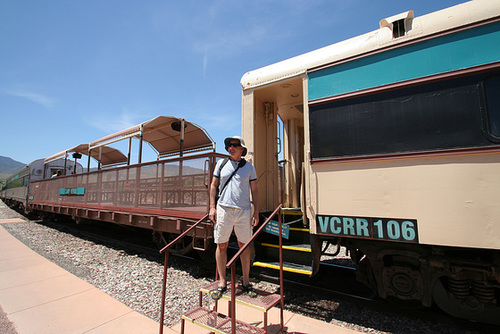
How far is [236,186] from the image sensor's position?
9.71ft

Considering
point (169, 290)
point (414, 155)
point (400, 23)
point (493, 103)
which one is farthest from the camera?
point (169, 290)

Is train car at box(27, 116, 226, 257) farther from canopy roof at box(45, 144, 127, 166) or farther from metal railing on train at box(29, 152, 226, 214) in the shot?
canopy roof at box(45, 144, 127, 166)

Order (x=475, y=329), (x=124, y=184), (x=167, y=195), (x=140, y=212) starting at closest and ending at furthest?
(x=475, y=329), (x=167, y=195), (x=140, y=212), (x=124, y=184)

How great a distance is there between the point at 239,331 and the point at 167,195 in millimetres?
3424

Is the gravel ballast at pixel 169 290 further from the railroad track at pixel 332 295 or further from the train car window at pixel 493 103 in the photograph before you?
the train car window at pixel 493 103

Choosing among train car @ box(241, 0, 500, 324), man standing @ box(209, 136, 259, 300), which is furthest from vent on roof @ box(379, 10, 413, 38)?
man standing @ box(209, 136, 259, 300)

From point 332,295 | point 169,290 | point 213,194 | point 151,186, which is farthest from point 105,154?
point 332,295

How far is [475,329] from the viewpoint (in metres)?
2.95

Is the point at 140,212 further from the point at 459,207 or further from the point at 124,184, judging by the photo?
the point at 459,207

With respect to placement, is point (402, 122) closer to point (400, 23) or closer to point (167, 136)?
point (400, 23)

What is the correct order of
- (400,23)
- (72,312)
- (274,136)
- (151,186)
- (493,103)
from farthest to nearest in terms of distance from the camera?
1. (151,186)
2. (274,136)
3. (72,312)
4. (400,23)
5. (493,103)

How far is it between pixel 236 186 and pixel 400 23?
9.18 ft

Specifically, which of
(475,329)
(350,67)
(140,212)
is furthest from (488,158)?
(140,212)

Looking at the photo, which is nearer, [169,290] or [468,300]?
[468,300]
